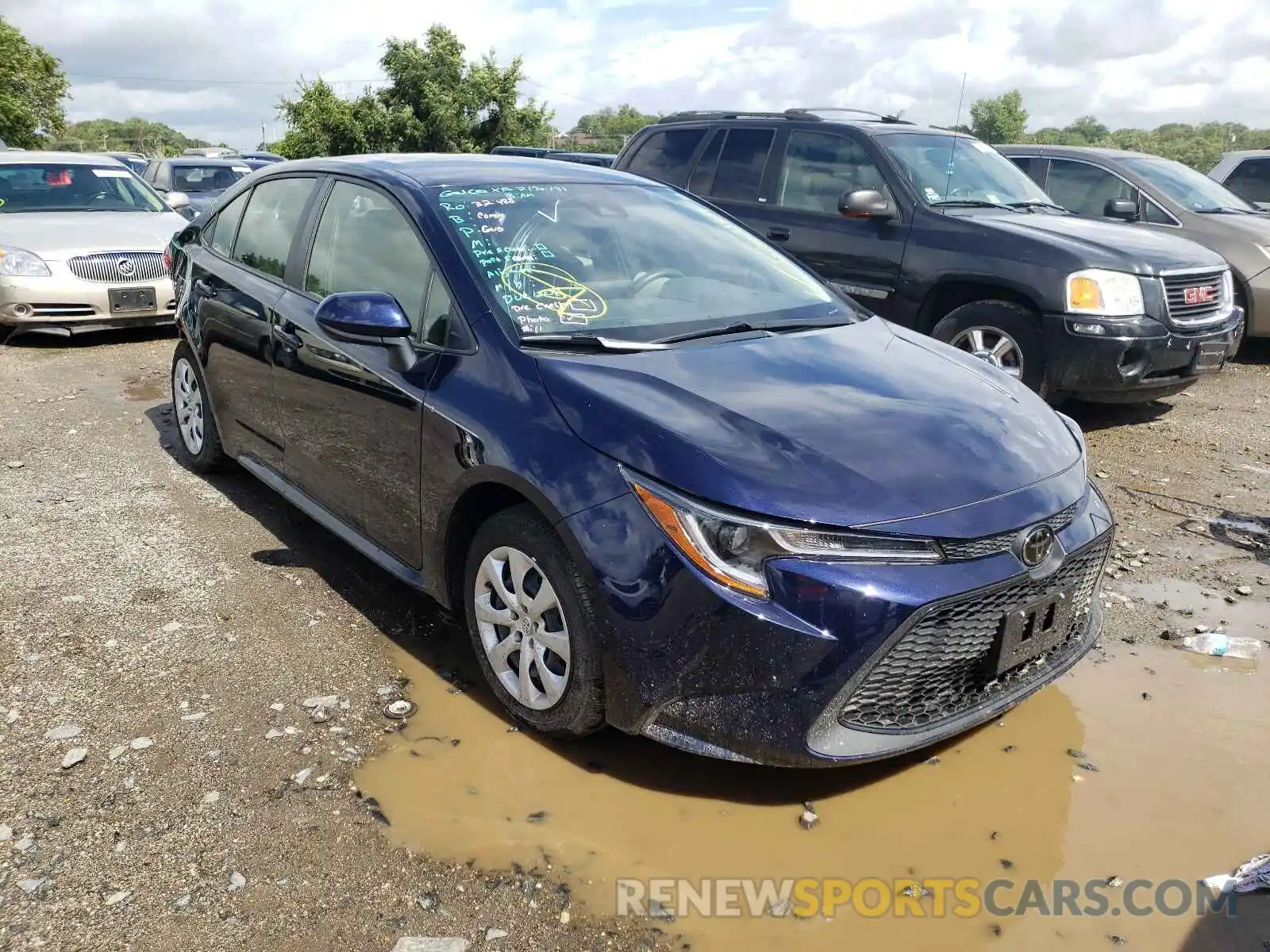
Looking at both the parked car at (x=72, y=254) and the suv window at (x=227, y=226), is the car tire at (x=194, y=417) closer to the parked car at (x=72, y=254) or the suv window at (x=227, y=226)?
the suv window at (x=227, y=226)

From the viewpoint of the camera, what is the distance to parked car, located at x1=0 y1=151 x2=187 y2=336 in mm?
8516

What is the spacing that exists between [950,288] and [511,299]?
161 inches

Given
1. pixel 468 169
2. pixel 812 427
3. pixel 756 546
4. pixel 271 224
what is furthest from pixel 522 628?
pixel 271 224

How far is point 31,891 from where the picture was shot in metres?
2.50

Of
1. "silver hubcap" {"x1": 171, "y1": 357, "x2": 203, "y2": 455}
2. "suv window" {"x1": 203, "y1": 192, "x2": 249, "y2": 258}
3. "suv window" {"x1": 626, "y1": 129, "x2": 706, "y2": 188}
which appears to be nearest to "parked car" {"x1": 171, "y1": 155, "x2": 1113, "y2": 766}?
"suv window" {"x1": 203, "y1": 192, "x2": 249, "y2": 258}

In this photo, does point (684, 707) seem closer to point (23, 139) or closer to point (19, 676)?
point (19, 676)

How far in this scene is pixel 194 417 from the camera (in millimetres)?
5348

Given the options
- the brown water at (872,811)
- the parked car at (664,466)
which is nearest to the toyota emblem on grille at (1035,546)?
the parked car at (664,466)

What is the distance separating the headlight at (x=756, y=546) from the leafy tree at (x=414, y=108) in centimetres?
2881

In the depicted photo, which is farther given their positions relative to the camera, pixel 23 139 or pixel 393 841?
pixel 23 139

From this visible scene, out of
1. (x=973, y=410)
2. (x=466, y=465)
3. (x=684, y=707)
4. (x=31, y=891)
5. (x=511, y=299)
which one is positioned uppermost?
(x=511, y=299)

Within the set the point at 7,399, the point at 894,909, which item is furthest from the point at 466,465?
the point at 7,399

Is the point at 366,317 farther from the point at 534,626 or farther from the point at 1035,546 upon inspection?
the point at 1035,546

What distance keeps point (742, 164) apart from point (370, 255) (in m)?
4.39
